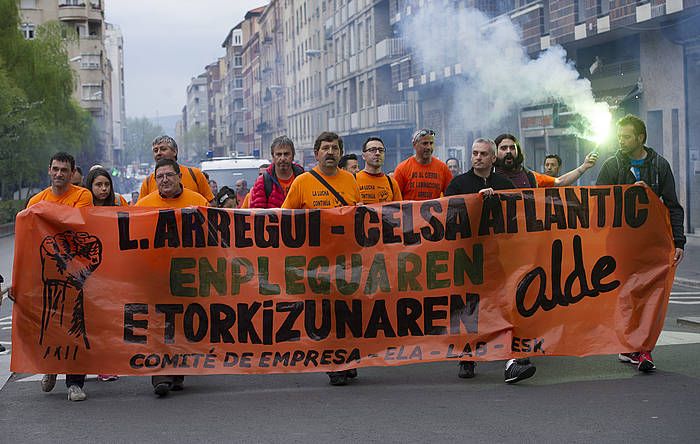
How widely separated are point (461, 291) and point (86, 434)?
297cm

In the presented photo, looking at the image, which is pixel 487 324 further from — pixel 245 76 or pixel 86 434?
pixel 245 76

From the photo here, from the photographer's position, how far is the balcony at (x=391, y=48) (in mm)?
50472

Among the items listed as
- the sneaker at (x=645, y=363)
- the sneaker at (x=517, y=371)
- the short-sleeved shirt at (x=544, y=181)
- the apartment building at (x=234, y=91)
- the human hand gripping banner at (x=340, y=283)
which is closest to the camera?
the sneaker at (x=517, y=371)

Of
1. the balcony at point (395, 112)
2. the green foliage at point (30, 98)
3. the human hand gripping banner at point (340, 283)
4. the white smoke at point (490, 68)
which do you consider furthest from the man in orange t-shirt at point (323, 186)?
the balcony at point (395, 112)

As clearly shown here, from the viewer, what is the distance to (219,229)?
27.5 feet

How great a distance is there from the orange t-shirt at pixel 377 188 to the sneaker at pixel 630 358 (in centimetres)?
240

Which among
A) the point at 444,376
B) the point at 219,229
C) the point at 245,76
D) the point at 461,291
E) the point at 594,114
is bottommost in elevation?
the point at 444,376

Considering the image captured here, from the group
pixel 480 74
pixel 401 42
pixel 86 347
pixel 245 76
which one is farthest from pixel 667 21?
pixel 245 76

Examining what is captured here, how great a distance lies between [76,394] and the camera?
26.0 feet

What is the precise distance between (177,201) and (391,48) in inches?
1708

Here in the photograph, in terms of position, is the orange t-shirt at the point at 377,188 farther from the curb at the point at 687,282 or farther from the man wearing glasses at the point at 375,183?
the curb at the point at 687,282

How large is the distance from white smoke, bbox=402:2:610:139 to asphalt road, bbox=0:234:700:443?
50.6 ft

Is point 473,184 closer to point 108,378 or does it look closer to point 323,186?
point 323,186

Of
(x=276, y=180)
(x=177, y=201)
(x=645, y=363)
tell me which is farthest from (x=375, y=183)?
(x=645, y=363)
